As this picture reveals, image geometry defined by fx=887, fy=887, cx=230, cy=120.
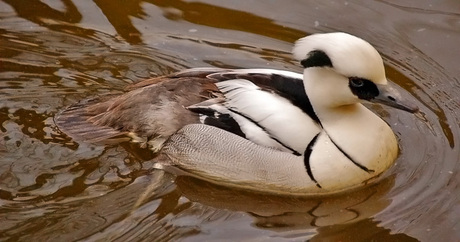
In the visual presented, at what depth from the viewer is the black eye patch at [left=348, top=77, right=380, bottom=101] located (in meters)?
4.96

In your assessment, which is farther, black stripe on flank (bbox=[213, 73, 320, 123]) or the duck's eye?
black stripe on flank (bbox=[213, 73, 320, 123])

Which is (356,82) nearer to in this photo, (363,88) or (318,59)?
(363,88)

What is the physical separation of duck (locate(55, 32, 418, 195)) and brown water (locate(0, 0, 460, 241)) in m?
0.15

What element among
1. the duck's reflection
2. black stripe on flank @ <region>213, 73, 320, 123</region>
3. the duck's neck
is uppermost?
black stripe on flank @ <region>213, 73, 320, 123</region>

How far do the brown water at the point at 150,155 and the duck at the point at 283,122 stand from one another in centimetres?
15

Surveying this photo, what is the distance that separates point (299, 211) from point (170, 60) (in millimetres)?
1890

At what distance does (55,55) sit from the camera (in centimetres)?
648

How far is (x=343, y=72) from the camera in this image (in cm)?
493

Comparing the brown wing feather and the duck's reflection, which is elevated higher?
the brown wing feather

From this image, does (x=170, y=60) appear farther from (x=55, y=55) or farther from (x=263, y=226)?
(x=263, y=226)

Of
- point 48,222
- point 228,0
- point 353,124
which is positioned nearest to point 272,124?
point 353,124

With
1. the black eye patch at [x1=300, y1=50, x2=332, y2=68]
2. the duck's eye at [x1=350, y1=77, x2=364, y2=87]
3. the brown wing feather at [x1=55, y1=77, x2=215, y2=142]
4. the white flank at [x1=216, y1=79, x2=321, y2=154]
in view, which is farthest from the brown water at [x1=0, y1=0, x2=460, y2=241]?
the black eye patch at [x1=300, y1=50, x2=332, y2=68]

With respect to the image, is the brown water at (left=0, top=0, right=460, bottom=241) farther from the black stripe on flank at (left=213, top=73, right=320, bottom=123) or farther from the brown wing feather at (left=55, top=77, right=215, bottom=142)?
the black stripe on flank at (left=213, top=73, right=320, bottom=123)

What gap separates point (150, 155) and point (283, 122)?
3.22ft
